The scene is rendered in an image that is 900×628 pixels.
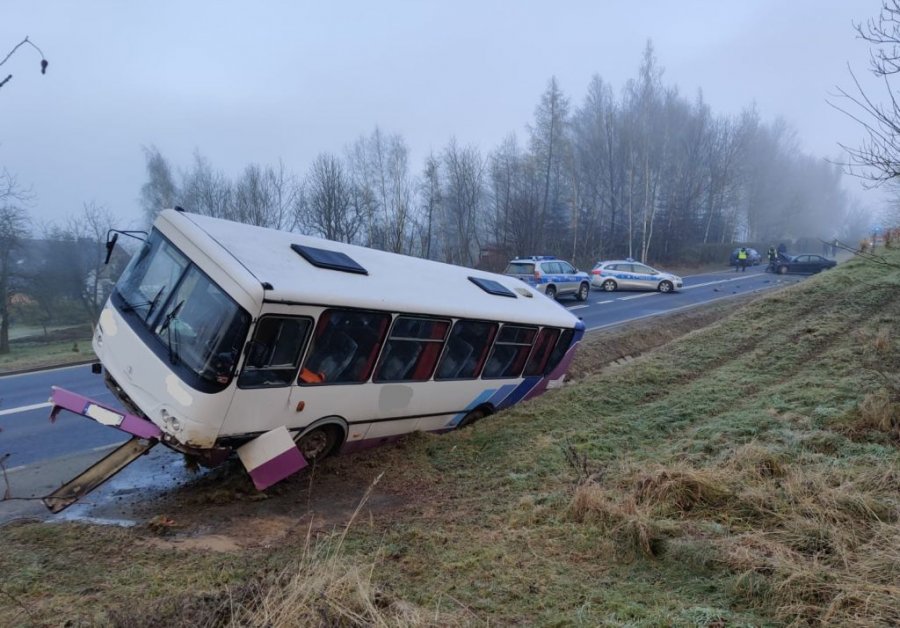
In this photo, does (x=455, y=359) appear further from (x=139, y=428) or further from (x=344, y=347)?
(x=139, y=428)

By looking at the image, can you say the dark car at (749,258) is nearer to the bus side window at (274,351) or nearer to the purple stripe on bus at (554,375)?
the purple stripe on bus at (554,375)

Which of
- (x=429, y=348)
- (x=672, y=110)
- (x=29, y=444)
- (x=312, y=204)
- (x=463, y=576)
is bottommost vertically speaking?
(x=29, y=444)

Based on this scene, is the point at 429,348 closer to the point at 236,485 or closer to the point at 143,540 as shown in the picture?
the point at 236,485

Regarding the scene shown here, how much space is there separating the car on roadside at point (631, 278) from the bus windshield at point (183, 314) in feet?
90.5

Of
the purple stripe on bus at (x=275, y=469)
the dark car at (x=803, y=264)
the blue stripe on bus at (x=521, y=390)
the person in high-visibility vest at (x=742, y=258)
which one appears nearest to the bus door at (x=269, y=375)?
the purple stripe on bus at (x=275, y=469)

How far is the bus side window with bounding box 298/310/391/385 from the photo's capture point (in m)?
6.93

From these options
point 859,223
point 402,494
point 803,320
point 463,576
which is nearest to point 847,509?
point 463,576

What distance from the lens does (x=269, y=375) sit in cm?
648

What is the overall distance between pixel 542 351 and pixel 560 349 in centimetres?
69

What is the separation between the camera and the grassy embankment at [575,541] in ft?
11.9

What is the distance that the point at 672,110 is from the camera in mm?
59688

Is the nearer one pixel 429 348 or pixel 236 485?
pixel 236 485

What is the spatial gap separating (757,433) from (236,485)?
6.53 m

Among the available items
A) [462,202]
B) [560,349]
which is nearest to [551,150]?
[462,202]
